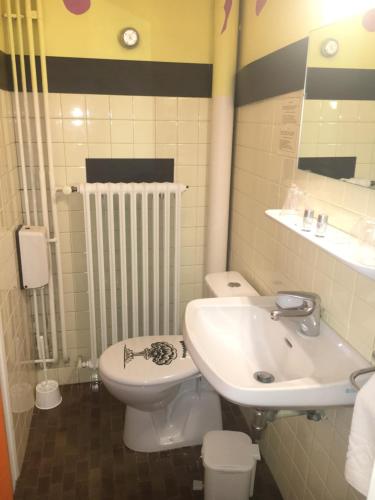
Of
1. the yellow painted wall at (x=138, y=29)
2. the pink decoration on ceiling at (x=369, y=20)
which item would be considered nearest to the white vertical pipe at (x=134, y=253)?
the yellow painted wall at (x=138, y=29)

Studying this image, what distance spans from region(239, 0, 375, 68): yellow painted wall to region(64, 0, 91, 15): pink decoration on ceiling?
77 cm

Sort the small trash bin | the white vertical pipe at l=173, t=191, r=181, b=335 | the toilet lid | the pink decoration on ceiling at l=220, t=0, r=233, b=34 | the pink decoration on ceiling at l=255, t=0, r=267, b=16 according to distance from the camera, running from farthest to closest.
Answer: the white vertical pipe at l=173, t=191, r=181, b=335, the pink decoration on ceiling at l=220, t=0, r=233, b=34, the toilet lid, the pink decoration on ceiling at l=255, t=0, r=267, b=16, the small trash bin

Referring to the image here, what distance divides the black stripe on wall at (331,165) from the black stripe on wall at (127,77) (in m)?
1.01

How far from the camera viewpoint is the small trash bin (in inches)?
64.1

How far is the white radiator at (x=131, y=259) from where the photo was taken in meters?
2.21

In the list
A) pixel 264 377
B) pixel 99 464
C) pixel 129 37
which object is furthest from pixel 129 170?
pixel 99 464

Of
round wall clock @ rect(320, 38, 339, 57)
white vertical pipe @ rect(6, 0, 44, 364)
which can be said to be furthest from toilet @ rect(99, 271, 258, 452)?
round wall clock @ rect(320, 38, 339, 57)

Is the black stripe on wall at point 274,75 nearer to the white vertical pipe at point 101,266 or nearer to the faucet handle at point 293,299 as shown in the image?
the faucet handle at point 293,299

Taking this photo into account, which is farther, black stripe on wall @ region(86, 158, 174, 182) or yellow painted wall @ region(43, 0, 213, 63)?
black stripe on wall @ region(86, 158, 174, 182)

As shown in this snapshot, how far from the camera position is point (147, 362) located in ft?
6.42

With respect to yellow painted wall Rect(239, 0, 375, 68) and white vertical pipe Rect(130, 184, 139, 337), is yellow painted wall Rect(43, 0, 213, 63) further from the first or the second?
white vertical pipe Rect(130, 184, 139, 337)

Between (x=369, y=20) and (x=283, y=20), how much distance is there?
22.7 inches

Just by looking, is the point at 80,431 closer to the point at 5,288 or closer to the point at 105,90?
the point at 5,288

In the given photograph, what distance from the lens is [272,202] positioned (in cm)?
177
